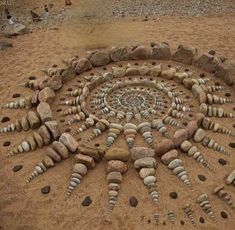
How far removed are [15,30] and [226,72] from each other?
7853 millimetres

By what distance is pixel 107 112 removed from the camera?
7.82 metres

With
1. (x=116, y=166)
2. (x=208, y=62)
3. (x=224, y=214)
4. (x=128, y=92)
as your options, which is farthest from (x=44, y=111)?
(x=208, y=62)

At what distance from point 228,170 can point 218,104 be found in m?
2.15

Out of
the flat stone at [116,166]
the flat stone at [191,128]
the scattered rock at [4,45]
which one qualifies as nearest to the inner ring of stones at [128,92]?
the flat stone at [191,128]

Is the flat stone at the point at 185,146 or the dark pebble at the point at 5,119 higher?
the flat stone at the point at 185,146

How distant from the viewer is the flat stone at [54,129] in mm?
6957

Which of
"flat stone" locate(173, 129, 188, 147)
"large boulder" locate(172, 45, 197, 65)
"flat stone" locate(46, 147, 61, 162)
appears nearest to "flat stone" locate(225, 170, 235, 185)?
"flat stone" locate(173, 129, 188, 147)

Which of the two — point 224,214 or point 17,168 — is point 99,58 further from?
point 224,214

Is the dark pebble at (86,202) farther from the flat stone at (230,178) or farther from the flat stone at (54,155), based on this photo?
the flat stone at (230,178)

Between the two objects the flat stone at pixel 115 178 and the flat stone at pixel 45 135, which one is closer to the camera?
the flat stone at pixel 115 178

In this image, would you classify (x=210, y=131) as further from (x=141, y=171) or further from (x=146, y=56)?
(x=146, y=56)

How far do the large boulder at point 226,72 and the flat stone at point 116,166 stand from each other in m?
4.09

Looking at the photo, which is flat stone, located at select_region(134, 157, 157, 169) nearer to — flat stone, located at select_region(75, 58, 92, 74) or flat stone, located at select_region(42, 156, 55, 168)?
flat stone, located at select_region(42, 156, 55, 168)

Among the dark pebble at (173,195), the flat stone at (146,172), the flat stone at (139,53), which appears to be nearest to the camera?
the dark pebble at (173,195)
